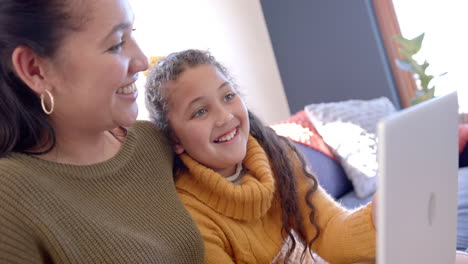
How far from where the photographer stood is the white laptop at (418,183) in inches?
24.0

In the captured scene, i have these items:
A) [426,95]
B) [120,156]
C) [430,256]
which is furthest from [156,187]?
[426,95]

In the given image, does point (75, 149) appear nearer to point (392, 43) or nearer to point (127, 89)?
point (127, 89)

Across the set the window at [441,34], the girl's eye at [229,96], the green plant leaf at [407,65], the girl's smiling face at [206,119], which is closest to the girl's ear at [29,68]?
the girl's smiling face at [206,119]

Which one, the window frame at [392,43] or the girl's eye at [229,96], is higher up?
the girl's eye at [229,96]

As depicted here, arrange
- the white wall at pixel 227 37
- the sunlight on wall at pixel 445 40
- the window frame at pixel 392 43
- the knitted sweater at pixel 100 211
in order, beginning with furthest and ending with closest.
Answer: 1. the window frame at pixel 392 43
2. the sunlight on wall at pixel 445 40
3. the white wall at pixel 227 37
4. the knitted sweater at pixel 100 211

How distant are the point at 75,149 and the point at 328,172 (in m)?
1.70

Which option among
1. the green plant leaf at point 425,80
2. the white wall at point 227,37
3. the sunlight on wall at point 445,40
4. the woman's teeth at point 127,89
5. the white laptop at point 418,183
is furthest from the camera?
the sunlight on wall at point 445,40

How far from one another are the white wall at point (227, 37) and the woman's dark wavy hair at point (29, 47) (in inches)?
56.3

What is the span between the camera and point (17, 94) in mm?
1037

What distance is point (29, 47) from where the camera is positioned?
3.25 ft

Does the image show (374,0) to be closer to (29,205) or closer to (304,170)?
(304,170)

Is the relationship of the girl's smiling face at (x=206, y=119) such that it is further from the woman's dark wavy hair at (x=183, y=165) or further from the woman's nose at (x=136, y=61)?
the woman's nose at (x=136, y=61)

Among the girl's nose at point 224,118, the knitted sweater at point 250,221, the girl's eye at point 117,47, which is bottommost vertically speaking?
the knitted sweater at point 250,221

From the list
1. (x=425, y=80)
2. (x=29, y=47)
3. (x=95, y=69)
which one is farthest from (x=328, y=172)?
(x=29, y=47)
